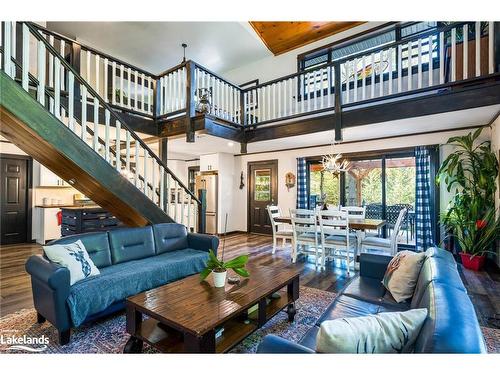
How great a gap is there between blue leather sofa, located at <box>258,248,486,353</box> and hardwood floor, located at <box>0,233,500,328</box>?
100 cm

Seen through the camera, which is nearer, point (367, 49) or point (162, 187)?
point (162, 187)

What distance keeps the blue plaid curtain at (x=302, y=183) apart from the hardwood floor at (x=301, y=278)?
139 centimetres

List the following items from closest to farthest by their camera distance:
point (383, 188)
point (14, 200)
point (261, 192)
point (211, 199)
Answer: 1. point (383, 188)
2. point (14, 200)
3. point (211, 199)
4. point (261, 192)

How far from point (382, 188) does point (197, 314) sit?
5059 millimetres

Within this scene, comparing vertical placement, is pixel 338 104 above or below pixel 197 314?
above

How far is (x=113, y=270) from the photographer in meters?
2.68

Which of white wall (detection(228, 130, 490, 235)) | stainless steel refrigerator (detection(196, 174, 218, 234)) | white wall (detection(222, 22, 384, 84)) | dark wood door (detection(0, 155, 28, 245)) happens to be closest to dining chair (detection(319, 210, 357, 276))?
white wall (detection(228, 130, 490, 235))

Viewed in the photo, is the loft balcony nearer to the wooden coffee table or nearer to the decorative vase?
the decorative vase

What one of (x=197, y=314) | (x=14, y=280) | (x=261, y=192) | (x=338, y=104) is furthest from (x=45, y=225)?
(x=338, y=104)

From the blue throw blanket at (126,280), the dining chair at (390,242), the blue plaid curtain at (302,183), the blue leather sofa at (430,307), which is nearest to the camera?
the blue leather sofa at (430,307)

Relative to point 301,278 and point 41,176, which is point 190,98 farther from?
point 41,176

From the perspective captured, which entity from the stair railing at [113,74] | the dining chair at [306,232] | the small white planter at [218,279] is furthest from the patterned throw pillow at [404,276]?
the stair railing at [113,74]

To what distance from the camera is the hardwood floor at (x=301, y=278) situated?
2756 mm

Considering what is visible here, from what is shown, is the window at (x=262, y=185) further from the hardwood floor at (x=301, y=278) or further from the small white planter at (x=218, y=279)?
the small white planter at (x=218, y=279)
